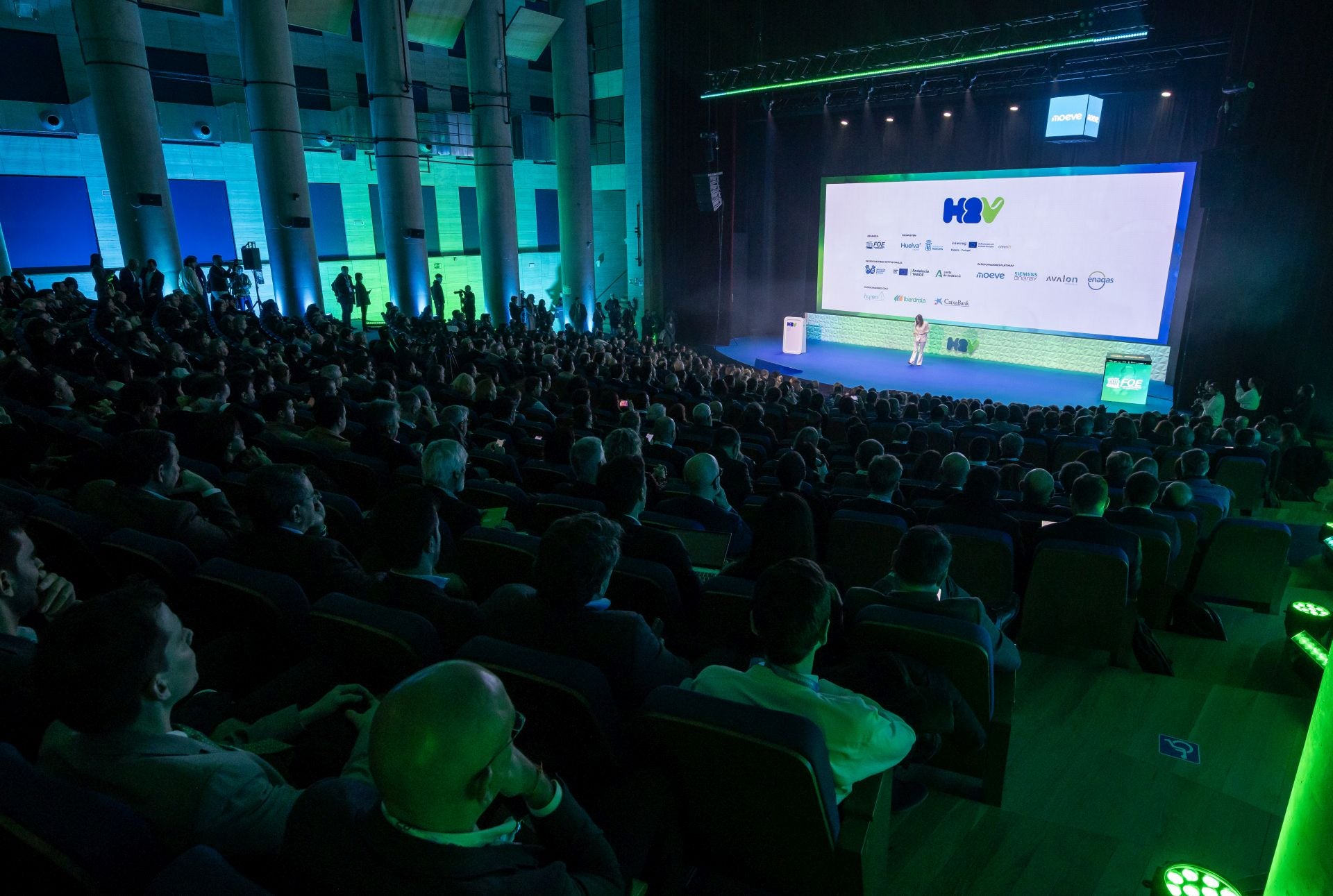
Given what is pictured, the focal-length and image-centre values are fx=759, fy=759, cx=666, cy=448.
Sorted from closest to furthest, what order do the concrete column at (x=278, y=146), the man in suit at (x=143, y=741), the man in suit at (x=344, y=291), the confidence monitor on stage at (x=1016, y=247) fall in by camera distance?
the man in suit at (x=143, y=741), the confidence monitor on stage at (x=1016, y=247), the concrete column at (x=278, y=146), the man in suit at (x=344, y=291)

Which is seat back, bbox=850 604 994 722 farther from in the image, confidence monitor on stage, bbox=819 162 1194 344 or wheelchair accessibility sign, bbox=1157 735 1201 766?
confidence monitor on stage, bbox=819 162 1194 344

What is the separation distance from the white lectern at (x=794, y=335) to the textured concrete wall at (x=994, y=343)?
123cm

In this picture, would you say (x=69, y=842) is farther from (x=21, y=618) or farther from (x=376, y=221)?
(x=376, y=221)

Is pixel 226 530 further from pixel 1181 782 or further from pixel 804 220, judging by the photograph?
pixel 804 220

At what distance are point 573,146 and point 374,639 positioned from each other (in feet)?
68.2

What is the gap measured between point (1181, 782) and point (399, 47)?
66.0 feet

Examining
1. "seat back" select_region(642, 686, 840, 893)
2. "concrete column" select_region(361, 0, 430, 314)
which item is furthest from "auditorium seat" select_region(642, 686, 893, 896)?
"concrete column" select_region(361, 0, 430, 314)

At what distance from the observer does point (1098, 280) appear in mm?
15023

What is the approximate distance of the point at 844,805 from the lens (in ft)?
6.64

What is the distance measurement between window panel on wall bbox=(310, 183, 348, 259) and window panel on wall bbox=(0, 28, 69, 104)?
18.6 ft

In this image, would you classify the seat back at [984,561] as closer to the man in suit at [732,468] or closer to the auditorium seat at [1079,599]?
the auditorium seat at [1079,599]

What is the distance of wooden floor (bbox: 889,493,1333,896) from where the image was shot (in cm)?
254

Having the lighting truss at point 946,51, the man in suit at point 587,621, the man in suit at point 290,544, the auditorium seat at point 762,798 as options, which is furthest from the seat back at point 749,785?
the lighting truss at point 946,51

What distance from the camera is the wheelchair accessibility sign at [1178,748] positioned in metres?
3.22
